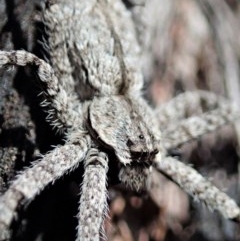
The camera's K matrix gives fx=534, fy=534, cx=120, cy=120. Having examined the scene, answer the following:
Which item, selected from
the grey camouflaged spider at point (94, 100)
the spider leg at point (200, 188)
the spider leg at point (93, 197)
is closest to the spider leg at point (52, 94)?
the grey camouflaged spider at point (94, 100)

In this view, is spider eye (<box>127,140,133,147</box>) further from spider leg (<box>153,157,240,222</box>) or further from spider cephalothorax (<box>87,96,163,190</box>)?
spider leg (<box>153,157,240,222</box>)

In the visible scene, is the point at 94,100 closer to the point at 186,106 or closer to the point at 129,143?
the point at 129,143

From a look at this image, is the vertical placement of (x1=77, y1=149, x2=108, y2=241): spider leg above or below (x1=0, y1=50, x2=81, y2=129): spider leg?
below

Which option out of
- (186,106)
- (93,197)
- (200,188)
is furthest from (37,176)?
(186,106)

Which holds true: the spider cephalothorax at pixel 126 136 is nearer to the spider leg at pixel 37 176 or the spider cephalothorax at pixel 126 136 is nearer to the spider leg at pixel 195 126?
the spider leg at pixel 37 176

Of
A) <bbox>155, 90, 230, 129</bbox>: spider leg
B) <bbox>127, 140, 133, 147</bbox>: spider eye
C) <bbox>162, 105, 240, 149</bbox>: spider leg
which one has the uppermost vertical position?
<bbox>155, 90, 230, 129</bbox>: spider leg

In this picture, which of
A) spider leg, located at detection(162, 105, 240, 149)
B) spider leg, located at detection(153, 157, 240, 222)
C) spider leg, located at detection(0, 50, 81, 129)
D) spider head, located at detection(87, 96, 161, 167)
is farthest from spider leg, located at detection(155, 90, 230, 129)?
spider leg, located at detection(0, 50, 81, 129)
